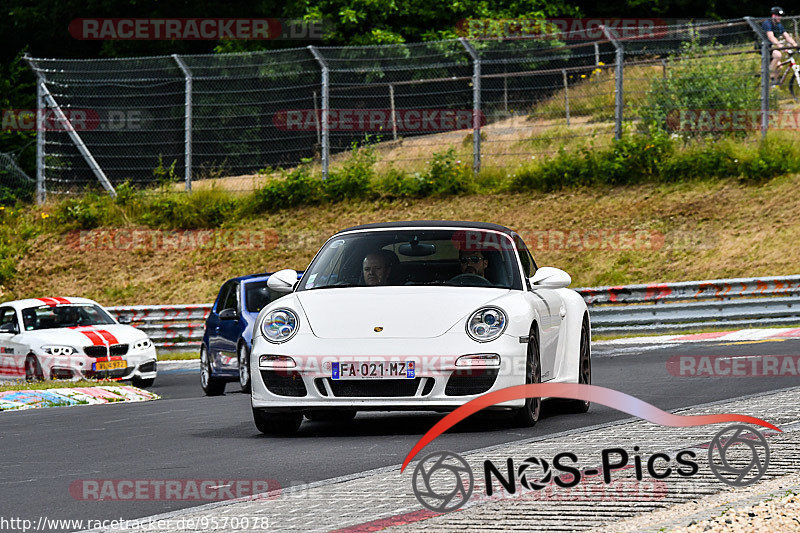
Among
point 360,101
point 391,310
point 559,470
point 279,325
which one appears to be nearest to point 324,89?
point 360,101

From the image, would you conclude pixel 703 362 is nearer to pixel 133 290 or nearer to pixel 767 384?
pixel 767 384

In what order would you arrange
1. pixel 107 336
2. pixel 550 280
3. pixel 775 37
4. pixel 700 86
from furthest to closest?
pixel 700 86, pixel 775 37, pixel 107 336, pixel 550 280

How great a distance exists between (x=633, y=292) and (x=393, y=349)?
13.3m

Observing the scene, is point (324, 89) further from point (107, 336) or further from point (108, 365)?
point (108, 365)

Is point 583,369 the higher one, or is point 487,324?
point 487,324

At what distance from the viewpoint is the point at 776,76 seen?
25984mm

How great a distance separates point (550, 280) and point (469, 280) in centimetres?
59

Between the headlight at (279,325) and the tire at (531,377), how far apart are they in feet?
5.29

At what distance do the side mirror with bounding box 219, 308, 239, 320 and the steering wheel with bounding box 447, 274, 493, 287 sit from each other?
6812 mm

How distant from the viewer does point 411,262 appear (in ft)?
33.3

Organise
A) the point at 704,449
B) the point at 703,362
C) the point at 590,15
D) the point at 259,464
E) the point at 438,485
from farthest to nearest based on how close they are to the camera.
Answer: the point at 590,15
the point at 703,362
the point at 259,464
the point at 704,449
the point at 438,485

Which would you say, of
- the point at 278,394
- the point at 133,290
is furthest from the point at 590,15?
the point at 278,394

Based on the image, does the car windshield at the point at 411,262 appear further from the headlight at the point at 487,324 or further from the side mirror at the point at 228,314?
the side mirror at the point at 228,314

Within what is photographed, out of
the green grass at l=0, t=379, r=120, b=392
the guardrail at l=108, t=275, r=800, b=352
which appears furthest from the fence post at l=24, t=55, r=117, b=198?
the green grass at l=0, t=379, r=120, b=392
